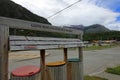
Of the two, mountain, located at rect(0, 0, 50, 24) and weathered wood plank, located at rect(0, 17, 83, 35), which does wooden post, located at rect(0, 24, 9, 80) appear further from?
mountain, located at rect(0, 0, 50, 24)

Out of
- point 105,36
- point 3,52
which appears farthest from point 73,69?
point 105,36

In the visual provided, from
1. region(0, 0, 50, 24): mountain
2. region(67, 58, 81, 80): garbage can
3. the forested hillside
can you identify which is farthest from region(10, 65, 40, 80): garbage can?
the forested hillside

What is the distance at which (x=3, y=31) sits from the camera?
3.06 m

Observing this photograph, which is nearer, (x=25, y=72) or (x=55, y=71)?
(x=25, y=72)

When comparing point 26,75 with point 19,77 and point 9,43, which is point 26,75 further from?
point 9,43

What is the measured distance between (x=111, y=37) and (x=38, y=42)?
78658 mm

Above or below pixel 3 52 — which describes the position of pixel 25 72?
below

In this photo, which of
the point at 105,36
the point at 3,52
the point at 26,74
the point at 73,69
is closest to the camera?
the point at 3,52

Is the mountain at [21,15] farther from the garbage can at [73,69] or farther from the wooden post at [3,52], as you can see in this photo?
the wooden post at [3,52]

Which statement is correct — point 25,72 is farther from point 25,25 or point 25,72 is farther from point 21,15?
point 21,15

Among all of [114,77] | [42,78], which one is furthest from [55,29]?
[114,77]

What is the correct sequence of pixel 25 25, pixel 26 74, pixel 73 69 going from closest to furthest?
1. pixel 26 74
2. pixel 25 25
3. pixel 73 69

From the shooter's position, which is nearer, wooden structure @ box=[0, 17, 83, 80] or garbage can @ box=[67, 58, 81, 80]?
wooden structure @ box=[0, 17, 83, 80]

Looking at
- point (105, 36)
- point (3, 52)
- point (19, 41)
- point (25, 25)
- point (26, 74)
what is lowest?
point (26, 74)
